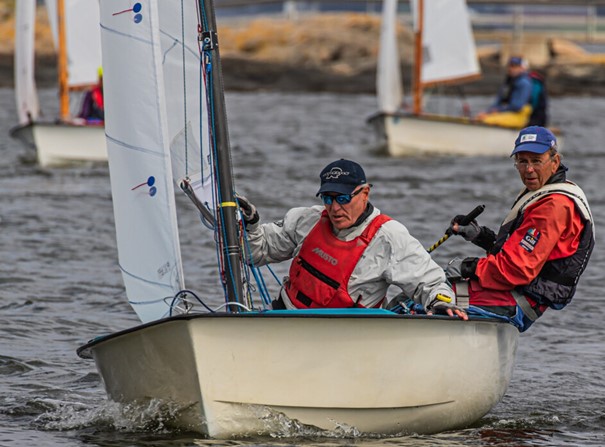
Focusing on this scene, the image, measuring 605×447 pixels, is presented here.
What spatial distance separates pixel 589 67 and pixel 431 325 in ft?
101

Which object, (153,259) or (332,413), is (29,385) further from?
(332,413)

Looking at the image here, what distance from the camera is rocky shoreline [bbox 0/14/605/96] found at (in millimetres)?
33688

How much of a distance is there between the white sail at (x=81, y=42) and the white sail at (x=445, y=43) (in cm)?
485

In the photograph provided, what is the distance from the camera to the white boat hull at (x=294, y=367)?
523 cm

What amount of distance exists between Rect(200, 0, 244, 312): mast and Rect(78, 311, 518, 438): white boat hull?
1.50 feet

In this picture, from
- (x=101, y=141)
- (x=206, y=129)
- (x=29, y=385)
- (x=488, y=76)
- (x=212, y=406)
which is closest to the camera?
(x=212, y=406)

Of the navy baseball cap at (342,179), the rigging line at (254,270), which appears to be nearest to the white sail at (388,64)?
the rigging line at (254,270)

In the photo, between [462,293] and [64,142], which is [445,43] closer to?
[64,142]

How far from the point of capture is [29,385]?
22.6 feet

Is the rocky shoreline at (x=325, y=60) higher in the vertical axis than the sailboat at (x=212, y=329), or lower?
lower

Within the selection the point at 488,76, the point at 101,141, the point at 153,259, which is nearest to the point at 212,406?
the point at 153,259

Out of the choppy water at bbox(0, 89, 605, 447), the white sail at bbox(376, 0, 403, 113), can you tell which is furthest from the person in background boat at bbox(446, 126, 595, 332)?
the white sail at bbox(376, 0, 403, 113)

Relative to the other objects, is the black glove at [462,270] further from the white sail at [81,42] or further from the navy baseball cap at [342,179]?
the white sail at [81,42]

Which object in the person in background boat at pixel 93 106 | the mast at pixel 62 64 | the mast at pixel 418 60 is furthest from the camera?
the mast at pixel 418 60
